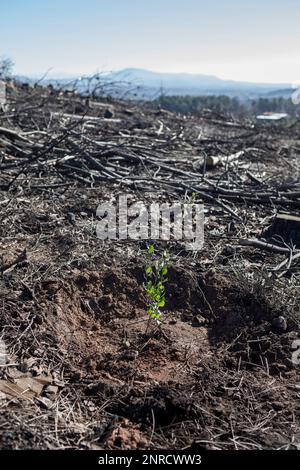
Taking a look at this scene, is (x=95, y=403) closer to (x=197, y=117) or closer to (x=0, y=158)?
(x=0, y=158)

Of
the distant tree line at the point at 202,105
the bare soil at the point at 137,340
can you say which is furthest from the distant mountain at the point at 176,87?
the bare soil at the point at 137,340

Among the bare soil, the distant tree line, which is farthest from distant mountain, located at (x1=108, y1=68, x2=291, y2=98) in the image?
the bare soil

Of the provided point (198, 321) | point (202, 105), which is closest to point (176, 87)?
point (202, 105)

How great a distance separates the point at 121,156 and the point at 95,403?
4005mm

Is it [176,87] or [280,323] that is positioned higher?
[176,87]

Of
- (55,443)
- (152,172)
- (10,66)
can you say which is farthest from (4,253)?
(10,66)

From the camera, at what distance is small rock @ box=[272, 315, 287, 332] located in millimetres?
2840

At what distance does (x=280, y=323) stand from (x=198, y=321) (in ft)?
1.67

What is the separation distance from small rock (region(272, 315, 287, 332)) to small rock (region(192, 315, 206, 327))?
1.43 ft

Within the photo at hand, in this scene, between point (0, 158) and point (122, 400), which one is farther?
point (0, 158)

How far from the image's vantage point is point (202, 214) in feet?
14.6

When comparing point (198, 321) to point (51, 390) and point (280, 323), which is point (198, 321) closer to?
point (280, 323)

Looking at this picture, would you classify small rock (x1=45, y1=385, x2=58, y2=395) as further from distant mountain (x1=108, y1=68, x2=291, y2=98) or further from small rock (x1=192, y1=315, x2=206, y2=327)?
distant mountain (x1=108, y1=68, x2=291, y2=98)

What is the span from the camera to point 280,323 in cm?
285
